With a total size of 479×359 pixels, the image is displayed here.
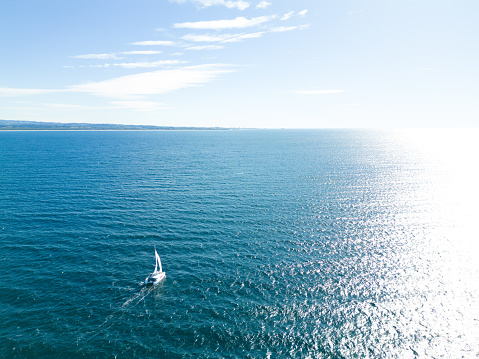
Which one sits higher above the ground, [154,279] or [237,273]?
[154,279]

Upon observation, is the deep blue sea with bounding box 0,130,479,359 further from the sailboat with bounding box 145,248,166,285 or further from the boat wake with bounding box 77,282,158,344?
the sailboat with bounding box 145,248,166,285

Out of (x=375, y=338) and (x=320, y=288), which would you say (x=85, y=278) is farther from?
(x=375, y=338)

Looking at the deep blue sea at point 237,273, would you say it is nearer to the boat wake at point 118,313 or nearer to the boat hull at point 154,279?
the boat wake at point 118,313

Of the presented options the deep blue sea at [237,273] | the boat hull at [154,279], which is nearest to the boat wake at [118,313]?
the deep blue sea at [237,273]

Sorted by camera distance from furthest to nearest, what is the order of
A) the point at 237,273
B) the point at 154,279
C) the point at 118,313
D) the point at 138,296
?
the point at 237,273 < the point at 154,279 < the point at 138,296 < the point at 118,313

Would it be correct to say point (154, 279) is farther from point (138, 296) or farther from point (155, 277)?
point (138, 296)

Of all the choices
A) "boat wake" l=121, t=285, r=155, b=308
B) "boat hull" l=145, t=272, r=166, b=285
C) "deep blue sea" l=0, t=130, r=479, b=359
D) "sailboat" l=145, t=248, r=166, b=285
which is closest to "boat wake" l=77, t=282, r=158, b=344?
"boat wake" l=121, t=285, r=155, b=308

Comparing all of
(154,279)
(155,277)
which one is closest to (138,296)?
(154,279)

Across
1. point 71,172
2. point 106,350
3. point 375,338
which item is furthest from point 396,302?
point 71,172
